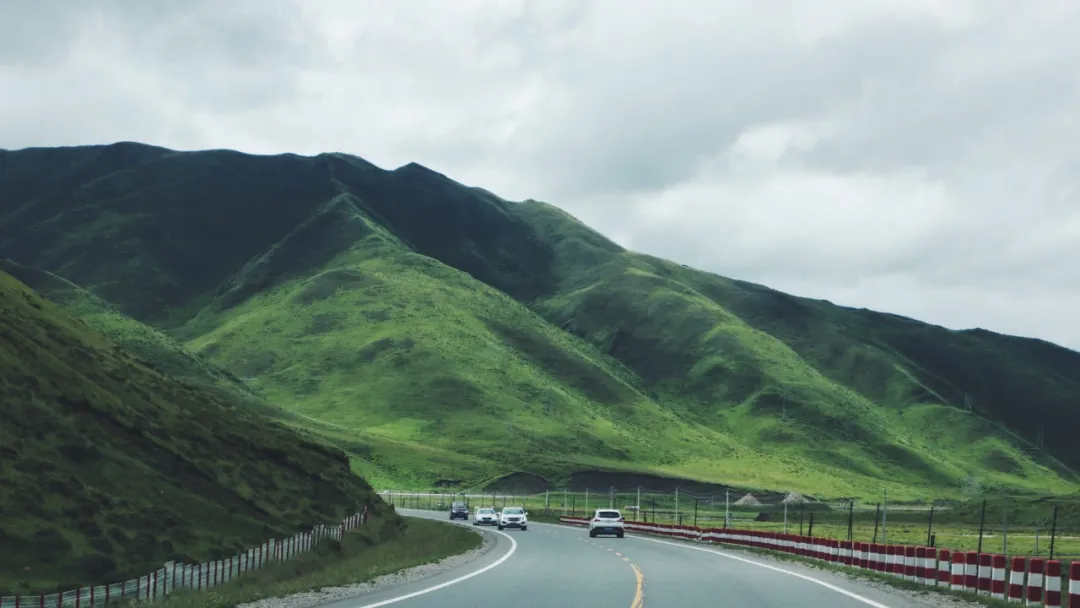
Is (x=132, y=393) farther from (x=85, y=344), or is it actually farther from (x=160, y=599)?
(x=160, y=599)

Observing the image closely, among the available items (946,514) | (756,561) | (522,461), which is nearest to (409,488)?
(522,461)

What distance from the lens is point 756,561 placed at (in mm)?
46125

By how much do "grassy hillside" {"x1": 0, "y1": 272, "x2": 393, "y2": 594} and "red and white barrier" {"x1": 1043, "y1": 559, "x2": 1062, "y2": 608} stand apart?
23691 millimetres

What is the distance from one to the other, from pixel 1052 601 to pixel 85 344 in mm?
46836

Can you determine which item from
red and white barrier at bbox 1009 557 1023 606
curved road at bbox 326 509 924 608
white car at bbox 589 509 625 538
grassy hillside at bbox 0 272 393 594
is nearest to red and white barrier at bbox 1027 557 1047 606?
red and white barrier at bbox 1009 557 1023 606

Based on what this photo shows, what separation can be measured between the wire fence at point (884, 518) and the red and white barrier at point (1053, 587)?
62.9 ft

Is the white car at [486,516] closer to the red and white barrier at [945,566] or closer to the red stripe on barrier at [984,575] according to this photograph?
the red and white barrier at [945,566]

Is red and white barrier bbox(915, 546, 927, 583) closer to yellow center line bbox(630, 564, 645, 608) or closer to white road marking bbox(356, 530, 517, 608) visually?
yellow center line bbox(630, 564, 645, 608)

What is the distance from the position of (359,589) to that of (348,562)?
15420 mm

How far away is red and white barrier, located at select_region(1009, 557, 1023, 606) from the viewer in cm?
2566

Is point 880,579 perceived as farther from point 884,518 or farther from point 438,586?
point 884,518

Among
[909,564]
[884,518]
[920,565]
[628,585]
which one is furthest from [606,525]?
[628,585]

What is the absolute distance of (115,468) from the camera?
4406 cm

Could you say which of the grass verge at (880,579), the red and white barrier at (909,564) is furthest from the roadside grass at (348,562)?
the red and white barrier at (909,564)
